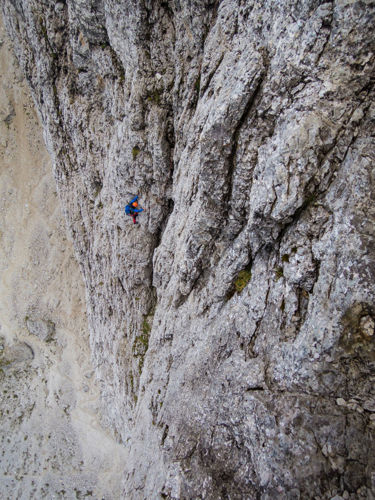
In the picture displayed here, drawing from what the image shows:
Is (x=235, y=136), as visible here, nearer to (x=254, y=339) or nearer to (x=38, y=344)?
(x=254, y=339)

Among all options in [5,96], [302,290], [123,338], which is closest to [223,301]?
[302,290]

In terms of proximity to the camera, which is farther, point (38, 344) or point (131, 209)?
point (38, 344)

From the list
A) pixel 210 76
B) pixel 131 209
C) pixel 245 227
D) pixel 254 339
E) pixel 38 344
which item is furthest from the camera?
pixel 38 344

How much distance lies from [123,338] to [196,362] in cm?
1073

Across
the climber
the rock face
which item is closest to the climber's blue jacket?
the climber

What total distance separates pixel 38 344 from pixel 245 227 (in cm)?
2767

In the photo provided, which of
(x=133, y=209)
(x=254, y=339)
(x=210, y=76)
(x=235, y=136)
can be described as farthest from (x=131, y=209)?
(x=254, y=339)

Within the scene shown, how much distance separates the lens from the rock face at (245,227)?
7.52 meters

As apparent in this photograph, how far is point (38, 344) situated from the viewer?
28875 mm

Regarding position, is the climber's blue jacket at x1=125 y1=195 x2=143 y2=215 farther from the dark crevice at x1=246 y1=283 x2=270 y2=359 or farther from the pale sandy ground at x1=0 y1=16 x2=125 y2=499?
the pale sandy ground at x1=0 y1=16 x2=125 y2=499

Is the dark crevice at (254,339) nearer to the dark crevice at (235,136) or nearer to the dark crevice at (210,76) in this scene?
the dark crevice at (235,136)

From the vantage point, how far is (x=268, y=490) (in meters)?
7.98

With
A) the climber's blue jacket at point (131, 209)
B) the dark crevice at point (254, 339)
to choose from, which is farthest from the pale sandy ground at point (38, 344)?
the dark crevice at point (254, 339)

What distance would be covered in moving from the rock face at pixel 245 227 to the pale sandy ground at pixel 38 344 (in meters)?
10.8
